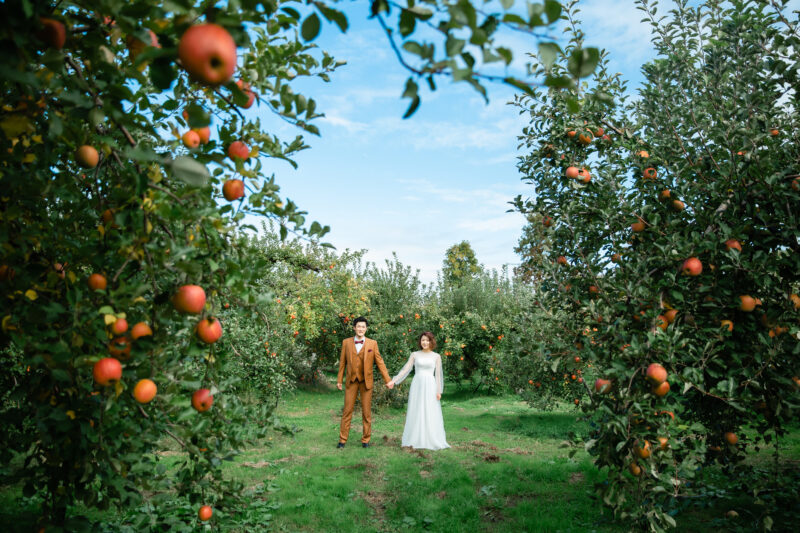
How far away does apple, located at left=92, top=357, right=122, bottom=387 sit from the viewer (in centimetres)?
177

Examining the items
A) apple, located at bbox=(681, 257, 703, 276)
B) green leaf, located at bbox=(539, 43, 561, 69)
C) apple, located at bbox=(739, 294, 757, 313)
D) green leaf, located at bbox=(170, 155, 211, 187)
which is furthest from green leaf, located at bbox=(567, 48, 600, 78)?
apple, located at bbox=(739, 294, 757, 313)

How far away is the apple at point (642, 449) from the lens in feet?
8.45

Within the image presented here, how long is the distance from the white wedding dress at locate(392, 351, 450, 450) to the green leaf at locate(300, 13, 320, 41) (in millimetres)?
7520

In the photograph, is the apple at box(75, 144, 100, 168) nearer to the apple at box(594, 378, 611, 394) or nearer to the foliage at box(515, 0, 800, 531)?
the foliage at box(515, 0, 800, 531)

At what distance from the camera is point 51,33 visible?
5.03ft

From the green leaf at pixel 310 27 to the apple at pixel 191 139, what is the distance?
950 mm

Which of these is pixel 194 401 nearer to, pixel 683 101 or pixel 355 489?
pixel 355 489

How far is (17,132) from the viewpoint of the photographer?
174 centimetres

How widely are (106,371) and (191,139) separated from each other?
1.07 metres

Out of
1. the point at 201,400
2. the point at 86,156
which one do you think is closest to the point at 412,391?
the point at 201,400

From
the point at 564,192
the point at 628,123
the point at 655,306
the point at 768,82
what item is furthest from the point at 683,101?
the point at 655,306

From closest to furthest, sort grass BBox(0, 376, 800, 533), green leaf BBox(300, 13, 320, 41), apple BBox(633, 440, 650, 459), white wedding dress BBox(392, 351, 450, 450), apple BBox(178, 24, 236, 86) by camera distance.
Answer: apple BBox(178, 24, 236, 86) < green leaf BBox(300, 13, 320, 41) < apple BBox(633, 440, 650, 459) < grass BBox(0, 376, 800, 533) < white wedding dress BBox(392, 351, 450, 450)

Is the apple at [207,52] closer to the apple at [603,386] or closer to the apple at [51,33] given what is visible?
the apple at [51,33]

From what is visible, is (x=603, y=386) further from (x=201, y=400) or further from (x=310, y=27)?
(x=310, y=27)
